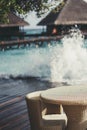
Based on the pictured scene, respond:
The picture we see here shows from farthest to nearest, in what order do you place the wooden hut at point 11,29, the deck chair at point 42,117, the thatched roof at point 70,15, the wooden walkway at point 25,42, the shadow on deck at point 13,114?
the thatched roof at point 70,15
the wooden hut at point 11,29
the wooden walkway at point 25,42
the shadow on deck at point 13,114
the deck chair at point 42,117

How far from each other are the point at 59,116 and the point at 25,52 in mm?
23620

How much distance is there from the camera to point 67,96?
3.64m

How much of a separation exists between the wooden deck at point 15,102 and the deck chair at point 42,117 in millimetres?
1218

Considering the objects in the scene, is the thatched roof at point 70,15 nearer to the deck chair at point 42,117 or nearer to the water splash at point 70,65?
the water splash at point 70,65

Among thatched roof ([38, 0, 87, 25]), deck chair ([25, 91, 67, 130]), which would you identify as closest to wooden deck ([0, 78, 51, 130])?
deck chair ([25, 91, 67, 130])

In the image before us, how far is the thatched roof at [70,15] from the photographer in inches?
1120

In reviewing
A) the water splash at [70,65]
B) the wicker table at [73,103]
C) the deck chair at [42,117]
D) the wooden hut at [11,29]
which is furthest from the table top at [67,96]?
the wooden hut at [11,29]

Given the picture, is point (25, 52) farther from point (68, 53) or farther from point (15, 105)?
point (15, 105)

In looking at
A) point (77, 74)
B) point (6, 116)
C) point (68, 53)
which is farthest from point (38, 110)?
point (68, 53)

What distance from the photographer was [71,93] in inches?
149

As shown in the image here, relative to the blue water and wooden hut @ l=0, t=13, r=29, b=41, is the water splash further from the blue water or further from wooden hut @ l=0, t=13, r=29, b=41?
wooden hut @ l=0, t=13, r=29, b=41

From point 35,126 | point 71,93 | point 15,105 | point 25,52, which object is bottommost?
point 25,52

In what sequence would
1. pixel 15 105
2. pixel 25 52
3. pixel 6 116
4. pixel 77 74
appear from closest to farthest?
pixel 6 116, pixel 15 105, pixel 77 74, pixel 25 52

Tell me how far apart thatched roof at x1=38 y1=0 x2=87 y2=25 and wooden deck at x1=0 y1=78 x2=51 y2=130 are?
18360mm
